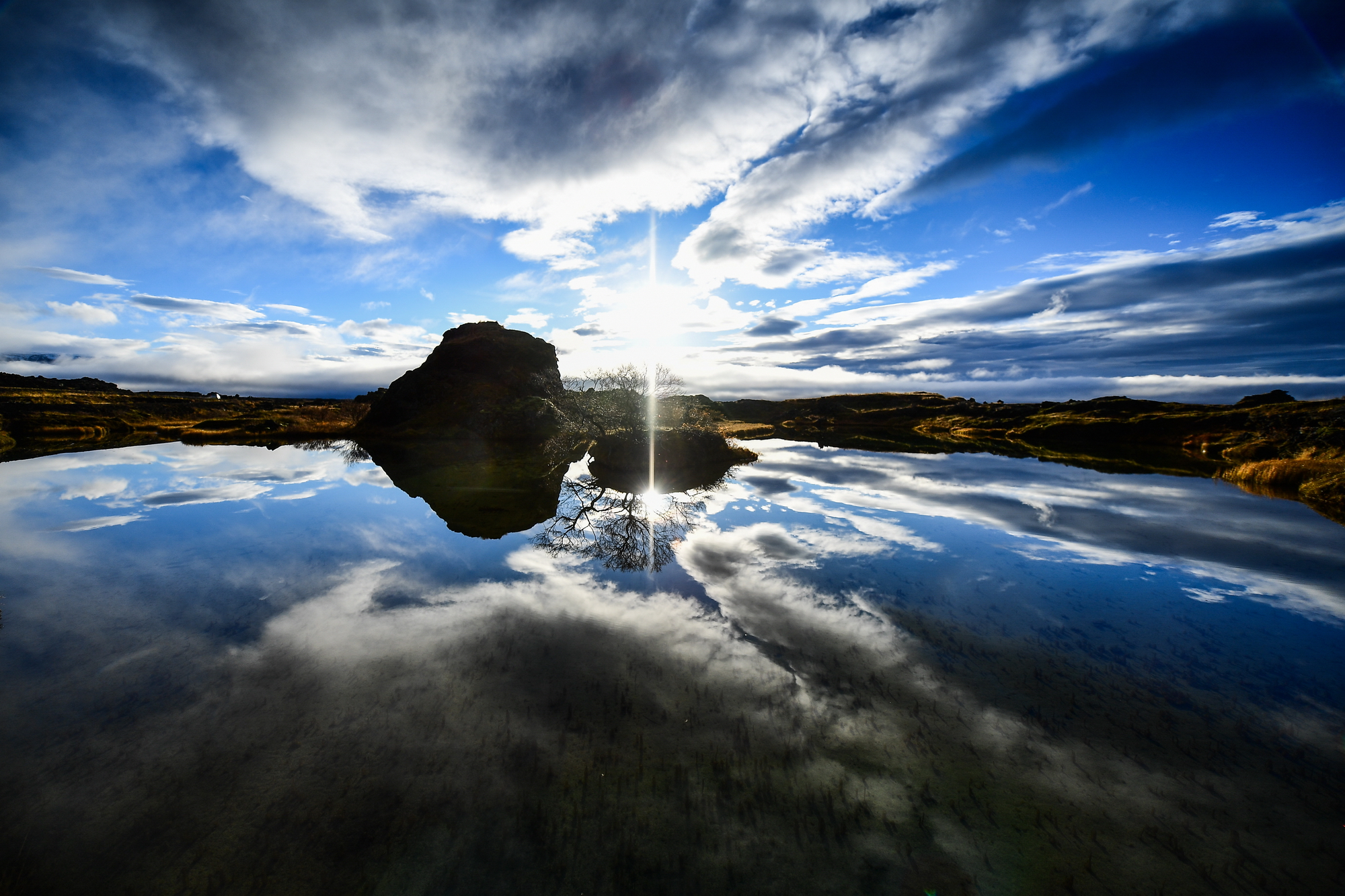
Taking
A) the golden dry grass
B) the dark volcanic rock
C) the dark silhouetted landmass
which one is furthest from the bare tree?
the golden dry grass

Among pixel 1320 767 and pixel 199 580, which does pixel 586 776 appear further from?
pixel 199 580

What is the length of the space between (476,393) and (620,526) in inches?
2637

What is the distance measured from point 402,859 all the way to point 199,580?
54.1 ft

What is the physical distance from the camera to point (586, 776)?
7602mm

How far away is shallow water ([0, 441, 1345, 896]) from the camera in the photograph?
245 inches

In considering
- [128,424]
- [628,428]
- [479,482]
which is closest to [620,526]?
[479,482]

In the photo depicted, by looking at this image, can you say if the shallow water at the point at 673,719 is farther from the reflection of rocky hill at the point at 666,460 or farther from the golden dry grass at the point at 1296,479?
the reflection of rocky hill at the point at 666,460

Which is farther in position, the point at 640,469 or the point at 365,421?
the point at 365,421

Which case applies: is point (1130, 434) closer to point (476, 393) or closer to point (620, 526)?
point (620, 526)

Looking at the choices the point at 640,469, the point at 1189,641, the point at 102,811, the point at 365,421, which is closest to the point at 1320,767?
the point at 1189,641

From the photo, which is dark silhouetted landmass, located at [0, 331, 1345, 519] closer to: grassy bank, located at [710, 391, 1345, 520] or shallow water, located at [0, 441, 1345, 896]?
grassy bank, located at [710, 391, 1345, 520]

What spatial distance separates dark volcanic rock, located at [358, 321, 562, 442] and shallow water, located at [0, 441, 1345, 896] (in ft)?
182

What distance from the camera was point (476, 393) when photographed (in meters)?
81.8

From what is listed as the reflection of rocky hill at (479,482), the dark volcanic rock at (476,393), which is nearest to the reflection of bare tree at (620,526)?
the reflection of rocky hill at (479,482)
